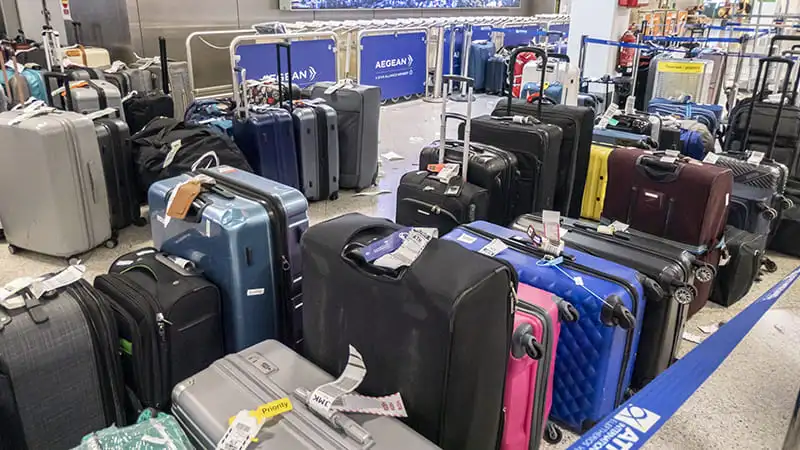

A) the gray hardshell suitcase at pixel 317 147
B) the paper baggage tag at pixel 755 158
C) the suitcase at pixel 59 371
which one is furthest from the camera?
the gray hardshell suitcase at pixel 317 147

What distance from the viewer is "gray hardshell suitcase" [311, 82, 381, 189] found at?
4398 millimetres

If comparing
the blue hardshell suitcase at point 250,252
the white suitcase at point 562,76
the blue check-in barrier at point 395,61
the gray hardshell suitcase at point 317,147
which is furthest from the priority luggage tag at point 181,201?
the blue check-in barrier at point 395,61

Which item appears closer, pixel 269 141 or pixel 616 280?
pixel 616 280

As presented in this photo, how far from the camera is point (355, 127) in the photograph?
4.43 metres

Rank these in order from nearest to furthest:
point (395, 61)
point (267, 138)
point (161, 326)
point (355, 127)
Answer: point (161, 326), point (267, 138), point (355, 127), point (395, 61)

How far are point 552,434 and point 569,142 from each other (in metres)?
1.86

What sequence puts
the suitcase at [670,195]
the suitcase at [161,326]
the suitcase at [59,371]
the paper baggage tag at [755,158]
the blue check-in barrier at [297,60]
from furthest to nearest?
the blue check-in barrier at [297,60]
the paper baggage tag at [755,158]
the suitcase at [670,195]
the suitcase at [161,326]
the suitcase at [59,371]

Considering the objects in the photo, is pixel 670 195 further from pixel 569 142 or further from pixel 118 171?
pixel 118 171

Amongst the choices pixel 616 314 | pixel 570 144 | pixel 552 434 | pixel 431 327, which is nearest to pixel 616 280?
pixel 616 314

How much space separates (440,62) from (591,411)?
690 cm

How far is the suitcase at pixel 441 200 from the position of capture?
2.83 metres

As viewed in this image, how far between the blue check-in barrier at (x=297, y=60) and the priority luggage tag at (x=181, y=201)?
210 inches

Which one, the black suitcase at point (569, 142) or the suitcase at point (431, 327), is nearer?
the suitcase at point (431, 327)

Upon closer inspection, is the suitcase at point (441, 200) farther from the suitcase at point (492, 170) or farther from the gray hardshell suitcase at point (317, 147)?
the gray hardshell suitcase at point (317, 147)
